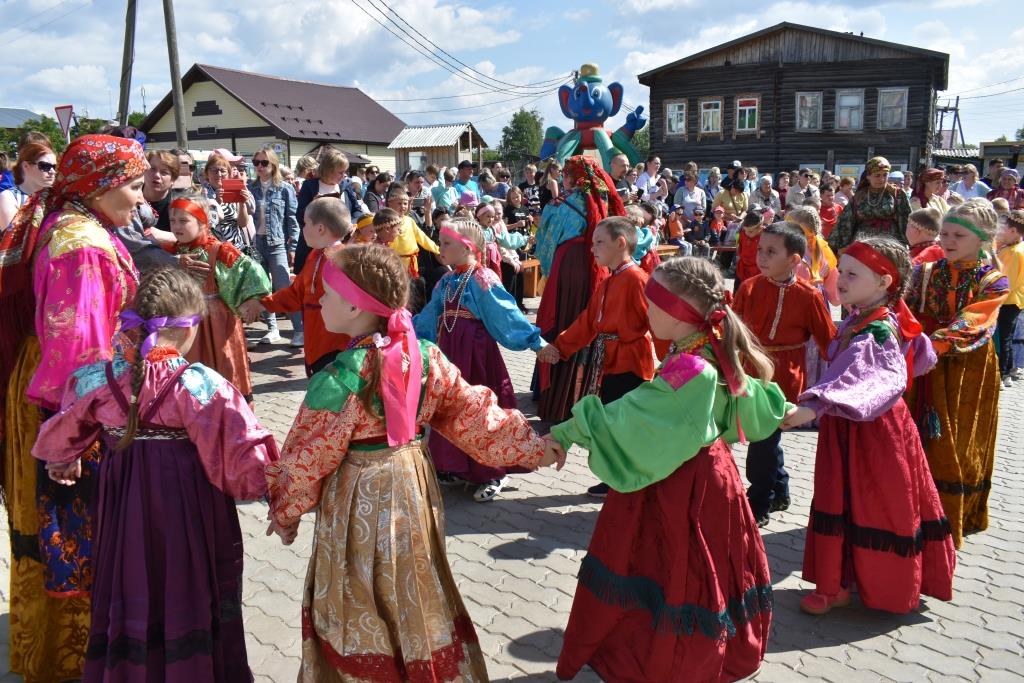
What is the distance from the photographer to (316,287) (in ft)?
17.2

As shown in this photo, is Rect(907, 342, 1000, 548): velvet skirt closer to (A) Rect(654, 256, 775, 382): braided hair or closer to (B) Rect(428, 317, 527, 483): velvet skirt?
(A) Rect(654, 256, 775, 382): braided hair

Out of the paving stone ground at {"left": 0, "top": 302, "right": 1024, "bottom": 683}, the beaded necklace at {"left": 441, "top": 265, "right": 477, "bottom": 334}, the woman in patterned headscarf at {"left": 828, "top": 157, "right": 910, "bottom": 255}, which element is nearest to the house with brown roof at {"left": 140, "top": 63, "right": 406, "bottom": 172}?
the woman in patterned headscarf at {"left": 828, "top": 157, "right": 910, "bottom": 255}

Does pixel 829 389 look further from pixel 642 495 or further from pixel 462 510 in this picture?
pixel 462 510

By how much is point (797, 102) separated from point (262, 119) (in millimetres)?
23127

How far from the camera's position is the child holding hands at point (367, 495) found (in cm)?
248

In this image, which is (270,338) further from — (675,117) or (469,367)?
(675,117)

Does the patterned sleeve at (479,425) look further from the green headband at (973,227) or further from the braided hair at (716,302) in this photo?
the green headband at (973,227)

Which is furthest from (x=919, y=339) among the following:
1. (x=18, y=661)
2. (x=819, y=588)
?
(x=18, y=661)

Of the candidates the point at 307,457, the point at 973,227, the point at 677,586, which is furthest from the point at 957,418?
the point at 307,457

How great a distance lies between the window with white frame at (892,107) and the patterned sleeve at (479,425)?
94.4ft

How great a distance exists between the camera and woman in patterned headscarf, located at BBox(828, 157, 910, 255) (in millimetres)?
7621

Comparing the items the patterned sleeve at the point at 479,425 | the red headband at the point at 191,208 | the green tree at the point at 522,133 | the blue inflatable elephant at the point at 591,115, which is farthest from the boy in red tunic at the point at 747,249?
the green tree at the point at 522,133

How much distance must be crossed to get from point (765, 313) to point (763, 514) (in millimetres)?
1212

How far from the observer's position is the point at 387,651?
2.54 m
